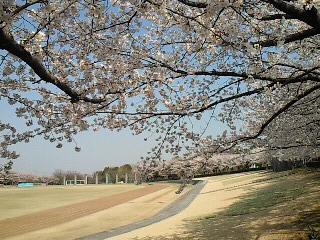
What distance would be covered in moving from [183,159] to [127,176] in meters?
79.9

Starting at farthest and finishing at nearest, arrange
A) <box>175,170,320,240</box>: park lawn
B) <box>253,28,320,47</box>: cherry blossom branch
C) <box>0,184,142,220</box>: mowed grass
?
1. <box>0,184,142,220</box>: mowed grass
2. <box>175,170,320,240</box>: park lawn
3. <box>253,28,320,47</box>: cherry blossom branch

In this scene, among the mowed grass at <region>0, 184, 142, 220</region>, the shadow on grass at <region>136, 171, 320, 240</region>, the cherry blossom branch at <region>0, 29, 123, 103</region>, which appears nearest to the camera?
the cherry blossom branch at <region>0, 29, 123, 103</region>

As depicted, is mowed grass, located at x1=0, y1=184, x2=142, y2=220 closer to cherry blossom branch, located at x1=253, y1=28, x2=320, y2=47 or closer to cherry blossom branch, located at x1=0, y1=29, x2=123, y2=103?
cherry blossom branch, located at x1=0, y1=29, x2=123, y2=103

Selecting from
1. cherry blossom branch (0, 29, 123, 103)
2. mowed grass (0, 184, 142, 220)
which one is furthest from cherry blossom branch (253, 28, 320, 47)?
mowed grass (0, 184, 142, 220)

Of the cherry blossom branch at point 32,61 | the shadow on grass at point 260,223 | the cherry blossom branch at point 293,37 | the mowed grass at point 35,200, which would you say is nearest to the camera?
the cherry blossom branch at point 32,61

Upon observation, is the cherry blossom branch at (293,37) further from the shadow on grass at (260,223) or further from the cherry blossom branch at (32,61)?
the shadow on grass at (260,223)

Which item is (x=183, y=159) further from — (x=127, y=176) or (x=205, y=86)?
(x=127, y=176)

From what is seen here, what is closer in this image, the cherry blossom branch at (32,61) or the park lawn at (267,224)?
the cherry blossom branch at (32,61)

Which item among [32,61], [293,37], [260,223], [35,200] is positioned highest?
[293,37]

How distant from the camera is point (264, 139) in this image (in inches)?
424

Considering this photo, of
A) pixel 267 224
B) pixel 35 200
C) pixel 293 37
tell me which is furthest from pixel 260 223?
pixel 35 200

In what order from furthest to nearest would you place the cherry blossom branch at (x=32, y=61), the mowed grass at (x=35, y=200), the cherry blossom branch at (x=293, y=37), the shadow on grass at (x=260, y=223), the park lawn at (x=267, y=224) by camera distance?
the mowed grass at (x=35, y=200) → the shadow on grass at (x=260, y=223) → the park lawn at (x=267, y=224) → the cherry blossom branch at (x=293, y=37) → the cherry blossom branch at (x=32, y=61)

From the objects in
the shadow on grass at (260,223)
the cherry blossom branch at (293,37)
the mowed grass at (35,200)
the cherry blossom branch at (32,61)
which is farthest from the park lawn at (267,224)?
the mowed grass at (35,200)

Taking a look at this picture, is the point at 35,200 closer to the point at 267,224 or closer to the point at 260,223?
the point at 260,223
